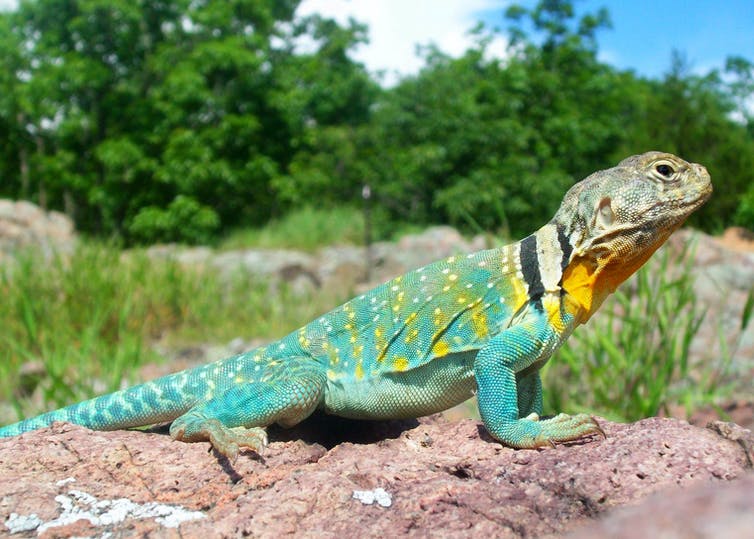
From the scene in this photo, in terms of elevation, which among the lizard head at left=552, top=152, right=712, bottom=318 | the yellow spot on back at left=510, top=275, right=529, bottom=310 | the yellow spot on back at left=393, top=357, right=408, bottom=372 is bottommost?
the yellow spot on back at left=393, top=357, right=408, bottom=372

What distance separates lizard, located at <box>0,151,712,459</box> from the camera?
297cm

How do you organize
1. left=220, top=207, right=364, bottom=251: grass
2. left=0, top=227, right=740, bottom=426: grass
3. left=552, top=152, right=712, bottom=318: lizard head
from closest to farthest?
left=552, top=152, right=712, bottom=318: lizard head
left=0, top=227, right=740, bottom=426: grass
left=220, top=207, right=364, bottom=251: grass

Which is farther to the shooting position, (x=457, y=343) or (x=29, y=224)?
(x=29, y=224)

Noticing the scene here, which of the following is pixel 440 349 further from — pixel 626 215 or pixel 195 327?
pixel 195 327

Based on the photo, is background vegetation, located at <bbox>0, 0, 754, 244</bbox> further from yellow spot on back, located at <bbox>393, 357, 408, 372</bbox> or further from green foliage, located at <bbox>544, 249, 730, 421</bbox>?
yellow spot on back, located at <bbox>393, 357, 408, 372</bbox>

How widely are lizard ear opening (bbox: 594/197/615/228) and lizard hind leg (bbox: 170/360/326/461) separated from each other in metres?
1.30

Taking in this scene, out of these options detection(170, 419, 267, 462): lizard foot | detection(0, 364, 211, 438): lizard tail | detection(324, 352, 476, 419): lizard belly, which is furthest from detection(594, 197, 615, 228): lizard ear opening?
detection(0, 364, 211, 438): lizard tail

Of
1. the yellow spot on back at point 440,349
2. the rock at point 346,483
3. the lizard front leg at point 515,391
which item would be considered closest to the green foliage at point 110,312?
the rock at point 346,483

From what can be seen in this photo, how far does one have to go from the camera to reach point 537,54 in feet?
106

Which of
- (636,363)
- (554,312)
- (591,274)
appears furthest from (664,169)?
(636,363)

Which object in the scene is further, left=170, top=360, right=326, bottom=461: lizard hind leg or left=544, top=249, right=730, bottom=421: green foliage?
left=544, top=249, right=730, bottom=421: green foliage

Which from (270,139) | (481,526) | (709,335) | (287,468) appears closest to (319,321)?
(287,468)

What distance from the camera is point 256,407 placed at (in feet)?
10.3

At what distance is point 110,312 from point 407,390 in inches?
275
